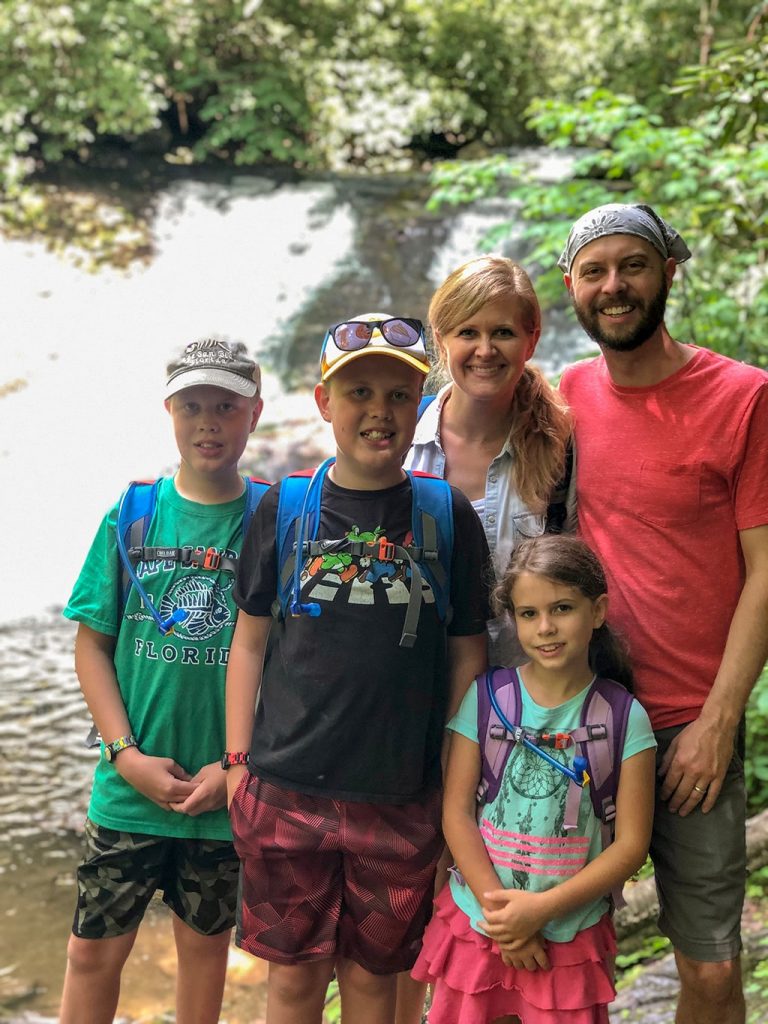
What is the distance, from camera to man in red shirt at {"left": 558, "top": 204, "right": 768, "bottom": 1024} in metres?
2.20

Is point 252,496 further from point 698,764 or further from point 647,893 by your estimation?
point 647,893

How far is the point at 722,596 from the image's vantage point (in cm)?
225

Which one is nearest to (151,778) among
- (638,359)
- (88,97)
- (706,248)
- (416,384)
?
(416,384)

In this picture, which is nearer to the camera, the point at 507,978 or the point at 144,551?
the point at 507,978

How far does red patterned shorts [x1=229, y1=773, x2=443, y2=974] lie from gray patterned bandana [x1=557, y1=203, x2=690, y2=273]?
130 centimetres

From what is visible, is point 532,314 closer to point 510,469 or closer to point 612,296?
point 612,296

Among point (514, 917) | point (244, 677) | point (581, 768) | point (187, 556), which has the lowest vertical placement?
point (514, 917)

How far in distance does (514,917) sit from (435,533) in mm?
757

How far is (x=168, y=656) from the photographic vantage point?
238 centimetres

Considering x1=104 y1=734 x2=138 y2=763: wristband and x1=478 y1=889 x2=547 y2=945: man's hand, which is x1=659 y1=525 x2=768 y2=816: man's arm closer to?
x1=478 y1=889 x2=547 y2=945: man's hand

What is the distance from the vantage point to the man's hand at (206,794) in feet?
7.52

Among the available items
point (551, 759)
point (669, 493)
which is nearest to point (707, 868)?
point (551, 759)

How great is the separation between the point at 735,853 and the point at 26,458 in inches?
290

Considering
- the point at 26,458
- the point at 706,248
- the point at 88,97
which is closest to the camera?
the point at 706,248
